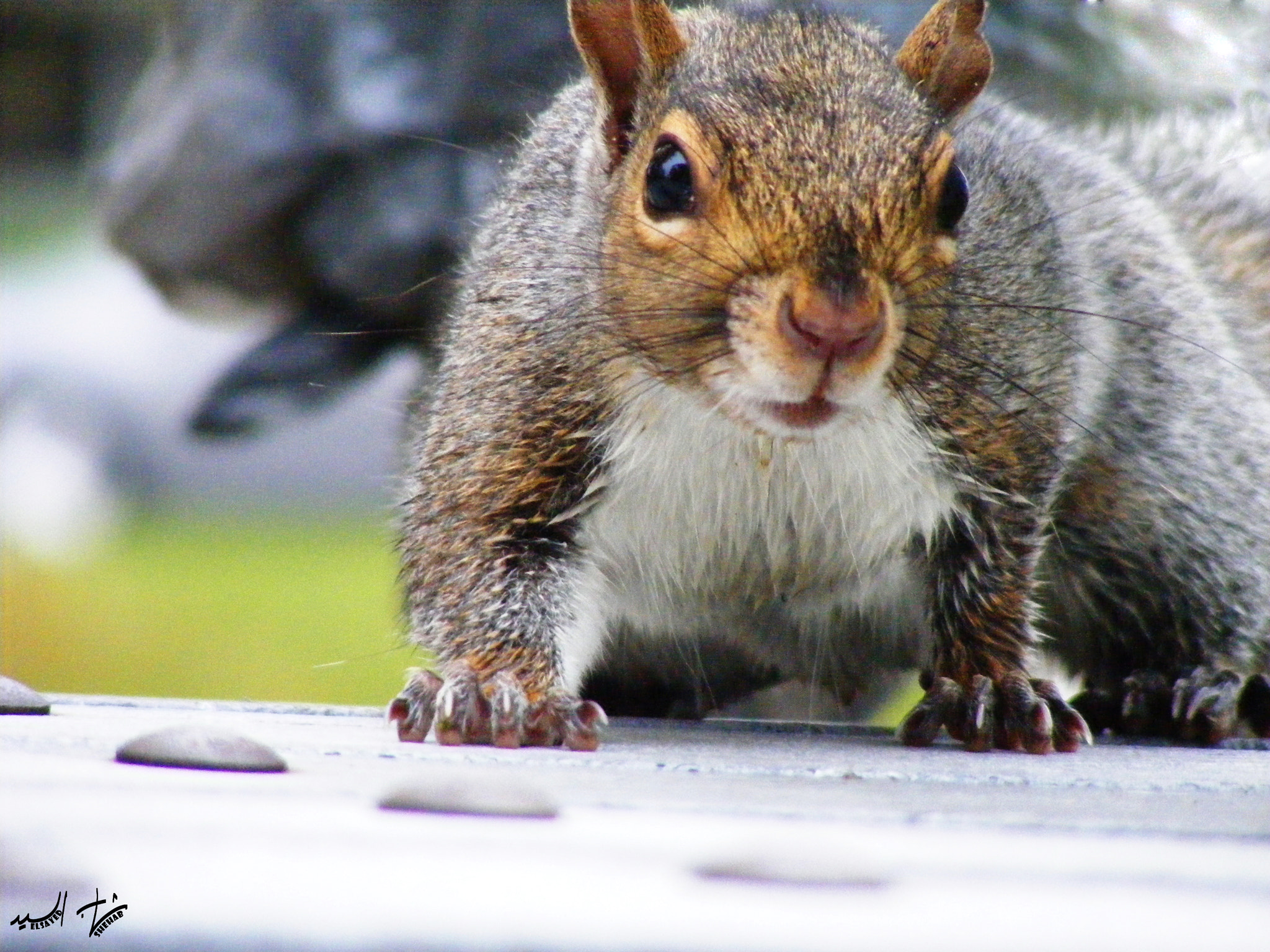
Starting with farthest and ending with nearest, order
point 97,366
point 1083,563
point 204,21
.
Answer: point 97,366
point 204,21
point 1083,563

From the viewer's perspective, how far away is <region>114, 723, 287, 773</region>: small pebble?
0.76 meters

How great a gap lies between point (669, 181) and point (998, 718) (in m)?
0.49

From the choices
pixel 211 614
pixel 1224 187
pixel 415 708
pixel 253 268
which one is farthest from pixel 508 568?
pixel 211 614

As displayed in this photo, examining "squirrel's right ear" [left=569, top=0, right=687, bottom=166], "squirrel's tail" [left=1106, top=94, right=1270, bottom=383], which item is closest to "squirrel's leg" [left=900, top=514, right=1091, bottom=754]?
"squirrel's right ear" [left=569, top=0, right=687, bottom=166]

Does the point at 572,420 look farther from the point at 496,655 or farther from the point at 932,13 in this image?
the point at 932,13

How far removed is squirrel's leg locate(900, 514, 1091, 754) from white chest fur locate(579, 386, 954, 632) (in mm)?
42

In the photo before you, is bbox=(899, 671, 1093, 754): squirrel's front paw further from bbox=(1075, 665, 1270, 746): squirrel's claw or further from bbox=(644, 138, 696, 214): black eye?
bbox=(644, 138, 696, 214): black eye

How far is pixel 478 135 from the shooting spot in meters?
2.29

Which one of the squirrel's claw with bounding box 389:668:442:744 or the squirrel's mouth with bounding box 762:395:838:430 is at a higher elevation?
the squirrel's mouth with bounding box 762:395:838:430

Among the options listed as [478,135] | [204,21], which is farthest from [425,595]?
[204,21]

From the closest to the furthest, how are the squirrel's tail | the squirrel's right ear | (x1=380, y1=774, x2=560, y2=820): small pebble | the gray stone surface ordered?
the gray stone surface, (x1=380, y1=774, x2=560, y2=820): small pebble, the squirrel's right ear, the squirrel's tail

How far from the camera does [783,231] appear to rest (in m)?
0.99

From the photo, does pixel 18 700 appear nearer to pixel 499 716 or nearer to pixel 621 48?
pixel 499 716

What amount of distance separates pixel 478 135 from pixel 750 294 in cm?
139
